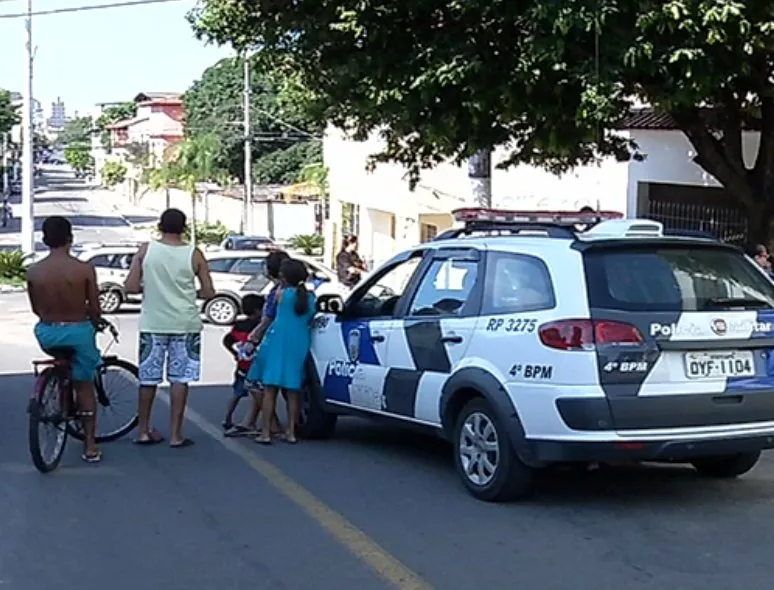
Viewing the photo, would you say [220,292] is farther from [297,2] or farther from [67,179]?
[67,179]

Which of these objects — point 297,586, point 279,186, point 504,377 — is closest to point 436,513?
point 504,377

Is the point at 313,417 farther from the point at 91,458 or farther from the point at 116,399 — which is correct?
the point at 91,458

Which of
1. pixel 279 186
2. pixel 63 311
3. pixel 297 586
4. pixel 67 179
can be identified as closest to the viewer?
pixel 297 586

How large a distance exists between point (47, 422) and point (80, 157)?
573ft

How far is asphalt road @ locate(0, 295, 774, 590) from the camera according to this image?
617 cm

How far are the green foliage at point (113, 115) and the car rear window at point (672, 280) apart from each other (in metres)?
153

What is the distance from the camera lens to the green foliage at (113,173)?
12004 cm

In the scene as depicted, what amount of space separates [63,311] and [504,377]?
3214 mm

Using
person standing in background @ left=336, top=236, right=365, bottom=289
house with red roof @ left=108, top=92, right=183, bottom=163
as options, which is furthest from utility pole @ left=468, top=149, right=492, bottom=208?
house with red roof @ left=108, top=92, right=183, bottom=163

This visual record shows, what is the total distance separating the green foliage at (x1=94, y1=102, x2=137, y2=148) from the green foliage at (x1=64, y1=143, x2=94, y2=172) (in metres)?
6.79

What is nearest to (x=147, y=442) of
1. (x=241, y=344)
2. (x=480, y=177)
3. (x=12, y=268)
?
(x=241, y=344)

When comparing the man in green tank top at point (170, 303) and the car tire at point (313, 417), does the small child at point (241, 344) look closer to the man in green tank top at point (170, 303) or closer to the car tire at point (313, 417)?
the car tire at point (313, 417)

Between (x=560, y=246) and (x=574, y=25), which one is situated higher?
(x=574, y=25)

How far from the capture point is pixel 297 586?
19.6ft
